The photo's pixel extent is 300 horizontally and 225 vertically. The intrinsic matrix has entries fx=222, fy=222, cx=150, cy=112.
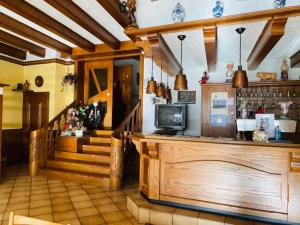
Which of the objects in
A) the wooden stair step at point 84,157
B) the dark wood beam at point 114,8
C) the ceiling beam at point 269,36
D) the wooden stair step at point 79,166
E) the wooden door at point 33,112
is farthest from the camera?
the wooden door at point 33,112

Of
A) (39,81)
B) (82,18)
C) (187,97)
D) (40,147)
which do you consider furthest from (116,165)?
(39,81)

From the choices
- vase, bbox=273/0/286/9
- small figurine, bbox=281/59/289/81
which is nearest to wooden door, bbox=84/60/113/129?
small figurine, bbox=281/59/289/81

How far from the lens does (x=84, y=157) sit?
498 cm

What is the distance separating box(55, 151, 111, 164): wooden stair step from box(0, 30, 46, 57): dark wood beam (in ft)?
9.00

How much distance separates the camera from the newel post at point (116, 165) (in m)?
4.16

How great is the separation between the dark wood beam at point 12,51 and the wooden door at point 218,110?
200 inches

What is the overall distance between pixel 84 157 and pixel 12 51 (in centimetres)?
363

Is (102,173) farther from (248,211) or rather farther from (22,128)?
(22,128)

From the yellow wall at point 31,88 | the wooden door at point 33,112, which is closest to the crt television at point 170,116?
the yellow wall at point 31,88

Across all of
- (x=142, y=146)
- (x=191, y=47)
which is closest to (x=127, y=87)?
(x=191, y=47)

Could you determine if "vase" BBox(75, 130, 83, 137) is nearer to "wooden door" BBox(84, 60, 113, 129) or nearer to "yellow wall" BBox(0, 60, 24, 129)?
"wooden door" BBox(84, 60, 113, 129)

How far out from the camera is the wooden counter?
94.9 inches

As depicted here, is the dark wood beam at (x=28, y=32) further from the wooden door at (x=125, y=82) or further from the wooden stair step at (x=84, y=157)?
the wooden stair step at (x=84, y=157)

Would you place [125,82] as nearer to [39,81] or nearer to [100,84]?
[100,84]
